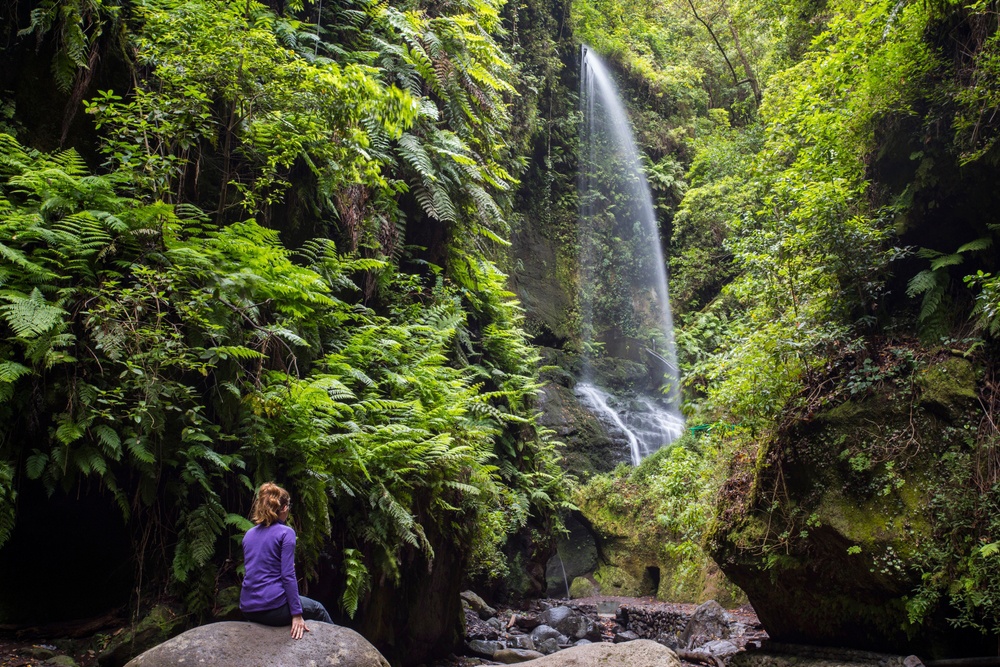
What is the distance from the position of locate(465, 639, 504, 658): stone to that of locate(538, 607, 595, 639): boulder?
6.27ft

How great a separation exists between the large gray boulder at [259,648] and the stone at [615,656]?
1.94 metres

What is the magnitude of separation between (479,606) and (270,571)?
6202 mm

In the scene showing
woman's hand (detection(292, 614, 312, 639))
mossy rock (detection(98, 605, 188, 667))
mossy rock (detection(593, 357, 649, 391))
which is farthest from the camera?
mossy rock (detection(593, 357, 649, 391))

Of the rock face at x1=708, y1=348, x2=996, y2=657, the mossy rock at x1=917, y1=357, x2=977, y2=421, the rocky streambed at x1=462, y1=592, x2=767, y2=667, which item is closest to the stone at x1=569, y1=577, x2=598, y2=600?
the rocky streambed at x1=462, y1=592, x2=767, y2=667

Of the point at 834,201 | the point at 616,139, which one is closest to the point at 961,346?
the point at 834,201

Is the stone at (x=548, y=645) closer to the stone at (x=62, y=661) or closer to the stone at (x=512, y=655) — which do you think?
the stone at (x=512, y=655)

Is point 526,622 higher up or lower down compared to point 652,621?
higher up

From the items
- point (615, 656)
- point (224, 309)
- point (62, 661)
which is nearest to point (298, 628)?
point (62, 661)

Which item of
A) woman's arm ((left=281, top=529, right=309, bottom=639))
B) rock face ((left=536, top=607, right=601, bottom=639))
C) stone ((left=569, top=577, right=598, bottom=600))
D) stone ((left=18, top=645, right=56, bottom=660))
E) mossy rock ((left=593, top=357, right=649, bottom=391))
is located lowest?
stone ((left=569, top=577, right=598, bottom=600))

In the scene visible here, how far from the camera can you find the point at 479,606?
9375 mm

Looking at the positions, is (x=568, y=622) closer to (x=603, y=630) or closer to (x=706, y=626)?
(x=603, y=630)

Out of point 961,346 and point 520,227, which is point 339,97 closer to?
point 961,346

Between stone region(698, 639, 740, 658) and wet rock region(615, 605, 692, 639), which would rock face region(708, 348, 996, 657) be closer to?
stone region(698, 639, 740, 658)

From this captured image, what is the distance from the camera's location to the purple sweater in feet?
12.8
